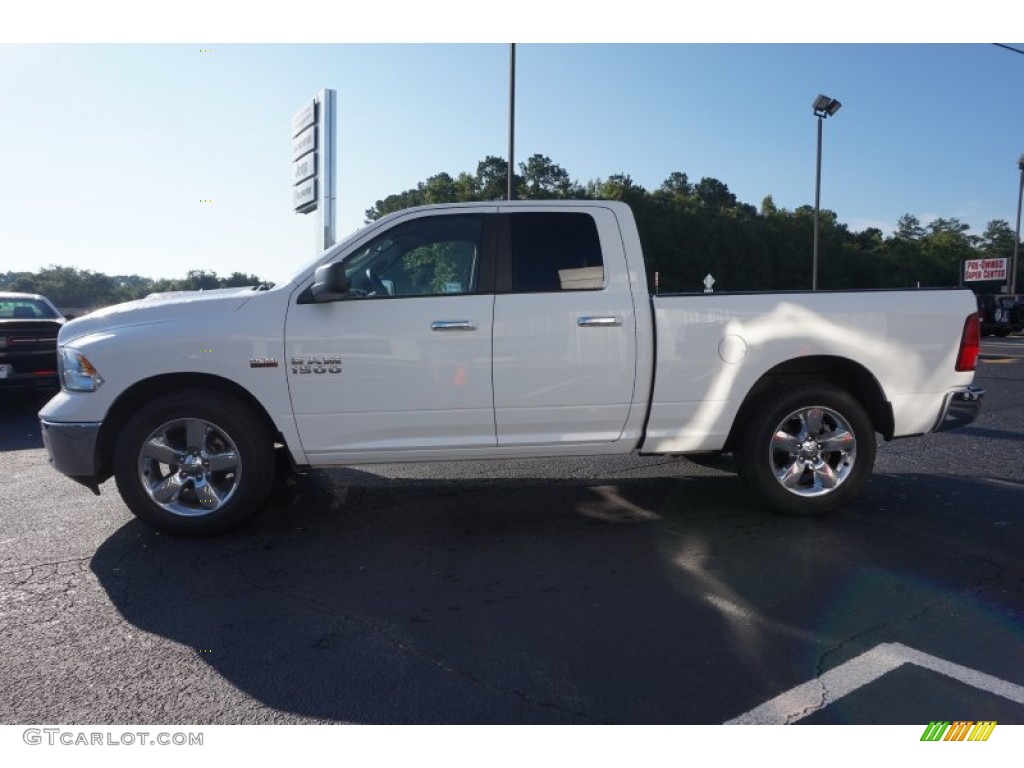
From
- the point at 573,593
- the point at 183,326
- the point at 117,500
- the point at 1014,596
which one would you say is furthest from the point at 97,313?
the point at 1014,596

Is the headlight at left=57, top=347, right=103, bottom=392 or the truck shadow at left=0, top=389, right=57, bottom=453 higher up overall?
the headlight at left=57, top=347, right=103, bottom=392

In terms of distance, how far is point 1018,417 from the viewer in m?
9.02

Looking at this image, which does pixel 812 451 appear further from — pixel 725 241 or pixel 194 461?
pixel 725 241

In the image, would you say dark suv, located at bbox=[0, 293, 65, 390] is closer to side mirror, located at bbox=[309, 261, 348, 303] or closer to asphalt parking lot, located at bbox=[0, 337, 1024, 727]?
asphalt parking lot, located at bbox=[0, 337, 1024, 727]

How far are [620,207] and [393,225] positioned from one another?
4.84ft

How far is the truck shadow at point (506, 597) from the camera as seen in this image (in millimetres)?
2816

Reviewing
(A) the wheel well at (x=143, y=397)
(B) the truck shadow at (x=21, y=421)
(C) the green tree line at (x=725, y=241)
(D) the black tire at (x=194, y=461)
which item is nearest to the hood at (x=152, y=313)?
(A) the wheel well at (x=143, y=397)

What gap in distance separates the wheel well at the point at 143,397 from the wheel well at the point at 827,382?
2994 mm

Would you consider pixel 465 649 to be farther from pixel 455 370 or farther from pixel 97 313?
pixel 97 313

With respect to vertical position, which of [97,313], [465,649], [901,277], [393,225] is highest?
[901,277]

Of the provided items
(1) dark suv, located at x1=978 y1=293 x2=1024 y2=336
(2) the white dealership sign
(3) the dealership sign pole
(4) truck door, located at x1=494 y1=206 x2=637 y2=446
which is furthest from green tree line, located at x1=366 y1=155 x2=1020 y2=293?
(4) truck door, located at x1=494 y1=206 x2=637 y2=446

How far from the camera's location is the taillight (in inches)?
193

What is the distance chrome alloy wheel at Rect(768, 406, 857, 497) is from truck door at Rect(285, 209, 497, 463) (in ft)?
6.20

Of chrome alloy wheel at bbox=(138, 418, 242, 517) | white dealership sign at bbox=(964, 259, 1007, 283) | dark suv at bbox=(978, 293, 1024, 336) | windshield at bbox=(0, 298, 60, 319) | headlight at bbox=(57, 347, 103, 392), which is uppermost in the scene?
white dealership sign at bbox=(964, 259, 1007, 283)
